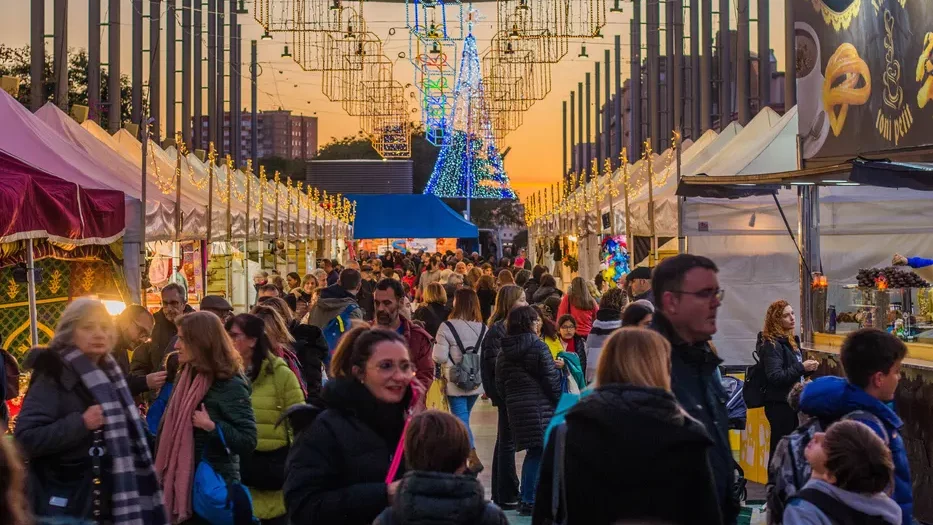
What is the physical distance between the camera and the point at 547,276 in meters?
16.8

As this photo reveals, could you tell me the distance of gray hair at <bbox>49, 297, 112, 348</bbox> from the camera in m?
5.42

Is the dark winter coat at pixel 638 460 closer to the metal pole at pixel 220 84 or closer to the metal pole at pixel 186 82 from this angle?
the metal pole at pixel 186 82

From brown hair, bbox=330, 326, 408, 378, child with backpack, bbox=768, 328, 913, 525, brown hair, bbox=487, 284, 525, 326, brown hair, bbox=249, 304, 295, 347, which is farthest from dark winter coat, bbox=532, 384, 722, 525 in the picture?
brown hair, bbox=487, 284, 525, 326

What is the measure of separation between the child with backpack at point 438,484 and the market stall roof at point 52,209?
6860mm

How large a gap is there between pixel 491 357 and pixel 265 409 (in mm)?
3621

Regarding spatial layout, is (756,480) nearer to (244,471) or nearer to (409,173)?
(244,471)

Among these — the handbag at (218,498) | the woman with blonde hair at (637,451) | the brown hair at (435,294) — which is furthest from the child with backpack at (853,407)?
the brown hair at (435,294)

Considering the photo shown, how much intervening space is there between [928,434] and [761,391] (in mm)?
1230

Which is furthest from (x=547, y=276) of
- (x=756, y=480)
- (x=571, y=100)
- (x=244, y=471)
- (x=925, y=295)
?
(x=571, y=100)

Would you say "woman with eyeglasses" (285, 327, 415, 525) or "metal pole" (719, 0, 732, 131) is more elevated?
"metal pole" (719, 0, 732, 131)

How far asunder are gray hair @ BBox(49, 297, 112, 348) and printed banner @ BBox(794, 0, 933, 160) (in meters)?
8.27

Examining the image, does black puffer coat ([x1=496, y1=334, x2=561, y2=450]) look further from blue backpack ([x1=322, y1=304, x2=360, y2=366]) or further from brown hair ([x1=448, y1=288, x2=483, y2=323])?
blue backpack ([x1=322, y1=304, x2=360, y2=366])

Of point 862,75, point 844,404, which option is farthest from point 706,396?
point 862,75

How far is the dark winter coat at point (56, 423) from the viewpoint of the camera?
17.0ft
